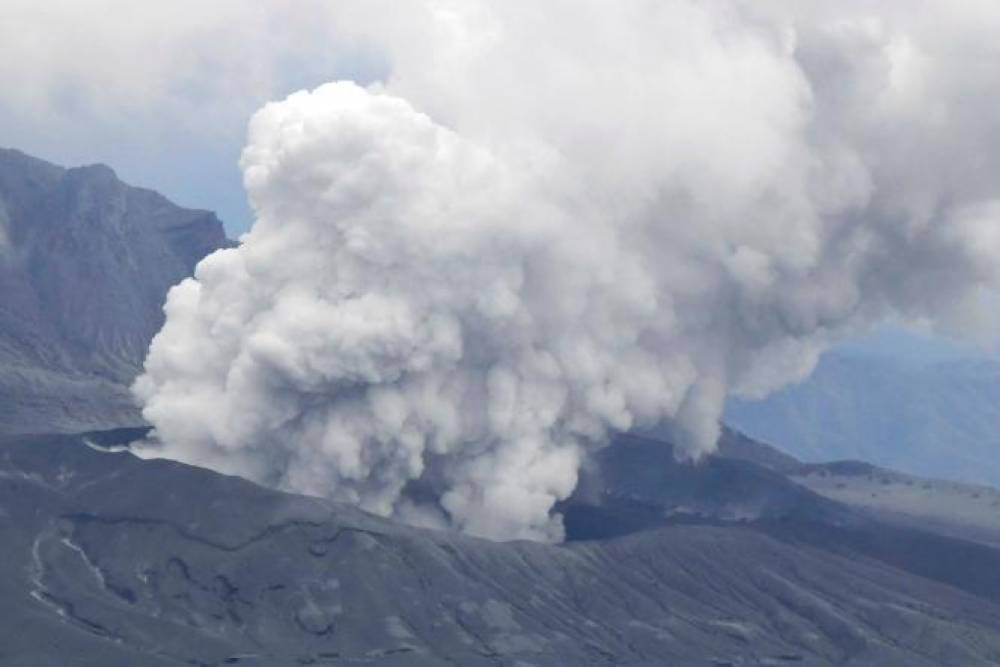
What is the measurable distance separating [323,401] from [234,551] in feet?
45.8

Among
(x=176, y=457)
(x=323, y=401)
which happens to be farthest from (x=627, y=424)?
(x=176, y=457)

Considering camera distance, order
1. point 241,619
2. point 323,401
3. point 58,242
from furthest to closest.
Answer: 1. point 58,242
2. point 323,401
3. point 241,619

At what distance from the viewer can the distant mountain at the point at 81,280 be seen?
365 ft

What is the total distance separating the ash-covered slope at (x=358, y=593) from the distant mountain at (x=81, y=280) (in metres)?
22.4

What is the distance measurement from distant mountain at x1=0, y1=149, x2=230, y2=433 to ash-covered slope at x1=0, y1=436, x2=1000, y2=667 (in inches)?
882

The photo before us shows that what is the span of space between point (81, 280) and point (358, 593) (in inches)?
2993

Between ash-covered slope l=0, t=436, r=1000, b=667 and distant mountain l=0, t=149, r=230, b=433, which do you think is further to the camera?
distant mountain l=0, t=149, r=230, b=433

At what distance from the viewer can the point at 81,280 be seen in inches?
5581

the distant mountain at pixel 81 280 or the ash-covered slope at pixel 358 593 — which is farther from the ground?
the distant mountain at pixel 81 280

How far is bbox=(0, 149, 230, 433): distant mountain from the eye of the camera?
365 ft

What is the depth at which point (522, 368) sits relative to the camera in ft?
298

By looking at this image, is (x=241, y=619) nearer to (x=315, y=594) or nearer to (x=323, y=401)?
(x=315, y=594)

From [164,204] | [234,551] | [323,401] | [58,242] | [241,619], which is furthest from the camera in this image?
[164,204]

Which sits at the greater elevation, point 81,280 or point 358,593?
point 81,280
